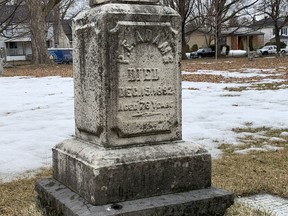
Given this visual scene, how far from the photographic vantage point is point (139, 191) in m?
3.73

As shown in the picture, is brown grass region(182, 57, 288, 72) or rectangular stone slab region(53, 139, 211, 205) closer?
rectangular stone slab region(53, 139, 211, 205)

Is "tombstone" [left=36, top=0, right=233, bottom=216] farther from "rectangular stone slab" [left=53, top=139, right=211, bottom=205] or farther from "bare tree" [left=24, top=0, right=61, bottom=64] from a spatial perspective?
"bare tree" [left=24, top=0, right=61, bottom=64]

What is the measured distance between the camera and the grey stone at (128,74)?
12.0 ft

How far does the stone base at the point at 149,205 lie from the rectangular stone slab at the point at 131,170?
0.19 feet

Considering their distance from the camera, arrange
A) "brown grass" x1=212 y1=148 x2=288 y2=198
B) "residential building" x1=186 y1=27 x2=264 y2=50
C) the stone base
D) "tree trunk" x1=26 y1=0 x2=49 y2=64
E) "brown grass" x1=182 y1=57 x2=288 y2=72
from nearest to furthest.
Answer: the stone base
"brown grass" x1=212 y1=148 x2=288 y2=198
"brown grass" x1=182 y1=57 x2=288 y2=72
"tree trunk" x1=26 y1=0 x2=49 y2=64
"residential building" x1=186 y1=27 x2=264 y2=50

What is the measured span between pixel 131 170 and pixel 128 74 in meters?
0.74

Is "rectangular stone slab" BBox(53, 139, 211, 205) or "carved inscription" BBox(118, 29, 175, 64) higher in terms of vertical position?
"carved inscription" BBox(118, 29, 175, 64)

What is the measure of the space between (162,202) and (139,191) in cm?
Answer: 20

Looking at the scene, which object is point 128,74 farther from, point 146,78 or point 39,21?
point 39,21

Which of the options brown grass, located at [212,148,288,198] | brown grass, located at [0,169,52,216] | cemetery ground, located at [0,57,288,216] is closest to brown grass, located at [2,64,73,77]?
cemetery ground, located at [0,57,288,216]

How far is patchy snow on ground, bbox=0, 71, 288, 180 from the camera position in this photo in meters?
6.78

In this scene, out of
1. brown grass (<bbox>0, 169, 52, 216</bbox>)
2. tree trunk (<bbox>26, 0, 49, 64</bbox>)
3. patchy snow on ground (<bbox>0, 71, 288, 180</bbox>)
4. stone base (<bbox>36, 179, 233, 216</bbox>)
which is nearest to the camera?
stone base (<bbox>36, 179, 233, 216</bbox>)

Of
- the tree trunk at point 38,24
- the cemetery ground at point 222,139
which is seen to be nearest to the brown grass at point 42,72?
the tree trunk at point 38,24

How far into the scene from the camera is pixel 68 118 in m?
9.98
